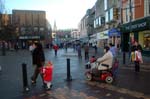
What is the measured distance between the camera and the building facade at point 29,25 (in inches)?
3984

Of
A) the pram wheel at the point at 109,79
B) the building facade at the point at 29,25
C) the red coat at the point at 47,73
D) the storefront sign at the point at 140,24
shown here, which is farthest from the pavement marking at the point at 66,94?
the building facade at the point at 29,25

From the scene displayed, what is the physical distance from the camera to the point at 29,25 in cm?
10269

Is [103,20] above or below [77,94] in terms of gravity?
above

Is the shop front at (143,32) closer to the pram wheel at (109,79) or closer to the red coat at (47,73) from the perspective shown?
the pram wheel at (109,79)

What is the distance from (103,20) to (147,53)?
35249mm

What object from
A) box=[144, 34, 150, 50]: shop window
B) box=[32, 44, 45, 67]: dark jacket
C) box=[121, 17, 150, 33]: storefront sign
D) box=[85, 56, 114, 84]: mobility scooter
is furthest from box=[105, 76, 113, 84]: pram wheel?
box=[144, 34, 150, 50]: shop window

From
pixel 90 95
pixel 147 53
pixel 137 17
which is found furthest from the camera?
pixel 137 17

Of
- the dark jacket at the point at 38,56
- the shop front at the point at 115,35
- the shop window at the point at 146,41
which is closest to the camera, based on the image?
the dark jacket at the point at 38,56

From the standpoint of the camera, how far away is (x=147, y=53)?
34.0m

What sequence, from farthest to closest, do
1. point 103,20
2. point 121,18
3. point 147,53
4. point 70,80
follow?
1. point 103,20
2. point 121,18
3. point 147,53
4. point 70,80

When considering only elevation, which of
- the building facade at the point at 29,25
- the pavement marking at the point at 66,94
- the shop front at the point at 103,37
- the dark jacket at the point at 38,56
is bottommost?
the pavement marking at the point at 66,94

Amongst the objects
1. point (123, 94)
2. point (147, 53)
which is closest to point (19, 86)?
point (123, 94)

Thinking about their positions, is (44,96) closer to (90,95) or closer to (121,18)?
(90,95)

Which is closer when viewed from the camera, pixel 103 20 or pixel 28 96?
pixel 28 96
